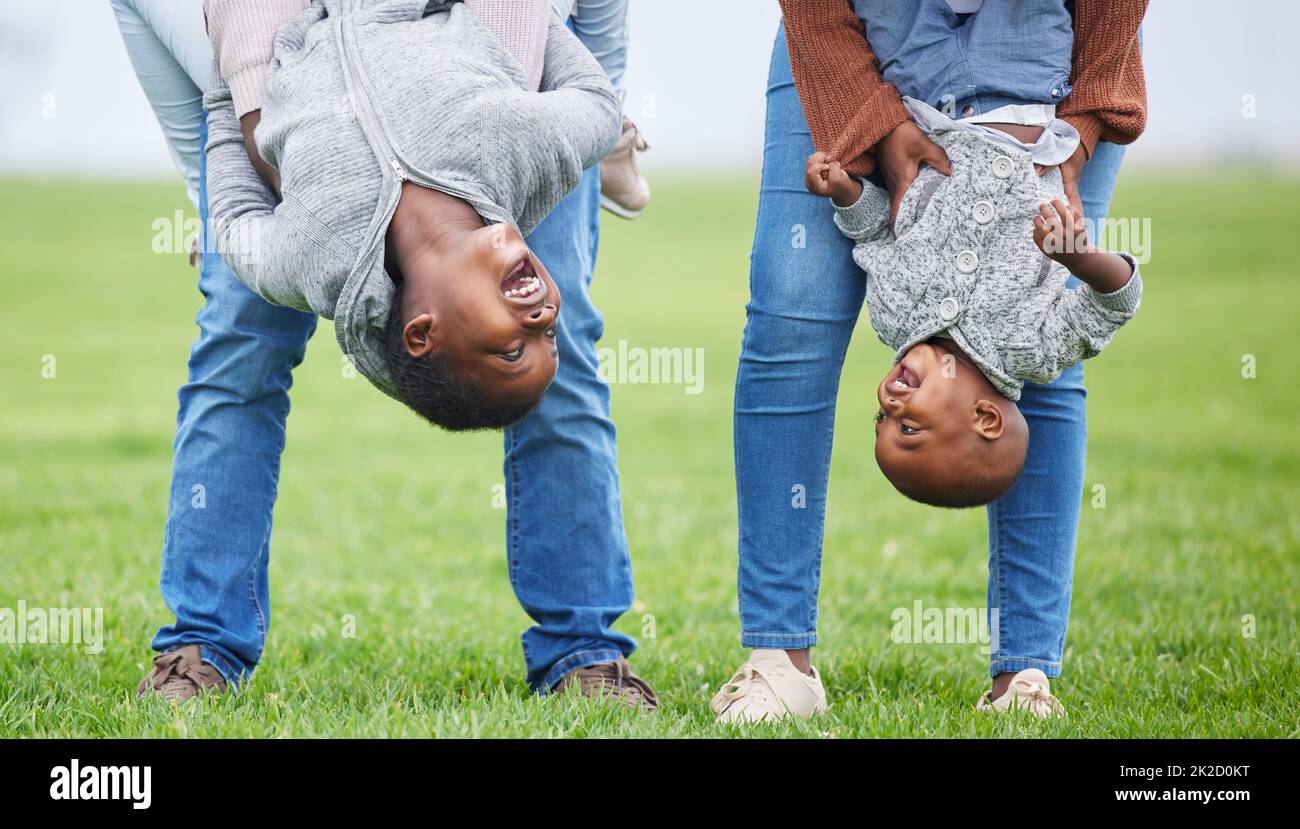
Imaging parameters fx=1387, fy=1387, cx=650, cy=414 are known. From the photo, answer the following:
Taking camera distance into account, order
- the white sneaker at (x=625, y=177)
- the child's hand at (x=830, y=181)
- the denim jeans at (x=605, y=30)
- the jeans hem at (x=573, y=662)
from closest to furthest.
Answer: the child's hand at (x=830, y=181) → the jeans hem at (x=573, y=662) → the denim jeans at (x=605, y=30) → the white sneaker at (x=625, y=177)

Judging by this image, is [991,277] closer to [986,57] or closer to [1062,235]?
[1062,235]

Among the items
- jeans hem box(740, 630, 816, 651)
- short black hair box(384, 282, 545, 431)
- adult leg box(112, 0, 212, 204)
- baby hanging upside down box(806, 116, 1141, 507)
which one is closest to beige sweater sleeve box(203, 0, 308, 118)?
adult leg box(112, 0, 212, 204)

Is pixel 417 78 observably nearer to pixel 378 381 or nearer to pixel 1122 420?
pixel 378 381

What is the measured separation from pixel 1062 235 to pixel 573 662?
1.46 metres

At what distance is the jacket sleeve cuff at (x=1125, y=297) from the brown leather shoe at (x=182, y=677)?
2.02 meters

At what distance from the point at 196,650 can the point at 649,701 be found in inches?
40.4

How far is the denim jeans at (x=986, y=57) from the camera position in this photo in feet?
9.36

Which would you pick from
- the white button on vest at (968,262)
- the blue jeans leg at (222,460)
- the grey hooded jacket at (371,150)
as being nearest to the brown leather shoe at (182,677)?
the blue jeans leg at (222,460)

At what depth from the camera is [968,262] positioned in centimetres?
277

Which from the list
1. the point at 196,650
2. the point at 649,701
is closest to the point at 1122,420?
the point at 649,701

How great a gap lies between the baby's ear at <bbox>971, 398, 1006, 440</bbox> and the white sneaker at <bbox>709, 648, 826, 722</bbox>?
0.69 meters

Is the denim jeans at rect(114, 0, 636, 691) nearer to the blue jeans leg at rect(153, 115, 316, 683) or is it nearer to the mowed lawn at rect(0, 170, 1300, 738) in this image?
the blue jeans leg at rect(153, 115, 316, 683)

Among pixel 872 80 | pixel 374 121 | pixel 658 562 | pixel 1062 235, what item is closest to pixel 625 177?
pixel 872 80

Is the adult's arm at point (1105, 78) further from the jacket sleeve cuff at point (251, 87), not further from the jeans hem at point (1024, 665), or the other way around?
the jacket sleeve cuff at point (251, 87)
